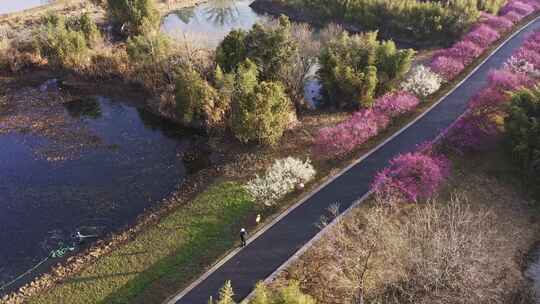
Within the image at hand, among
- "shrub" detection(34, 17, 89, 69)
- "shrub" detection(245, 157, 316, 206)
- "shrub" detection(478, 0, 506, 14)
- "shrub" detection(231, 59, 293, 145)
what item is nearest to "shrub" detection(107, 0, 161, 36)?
"shrub" detection(34, 17, 89, 69)

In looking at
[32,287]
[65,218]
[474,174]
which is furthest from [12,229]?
[474,174]

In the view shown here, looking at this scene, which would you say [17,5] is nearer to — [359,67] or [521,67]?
[359,67]

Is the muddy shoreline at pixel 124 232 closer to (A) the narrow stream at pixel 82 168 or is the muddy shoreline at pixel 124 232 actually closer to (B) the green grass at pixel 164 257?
(A) the narrow stream at pixel 82 168

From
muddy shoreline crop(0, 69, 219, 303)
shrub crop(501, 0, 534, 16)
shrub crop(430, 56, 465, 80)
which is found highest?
shrub crop(501, 0, 534, 16)

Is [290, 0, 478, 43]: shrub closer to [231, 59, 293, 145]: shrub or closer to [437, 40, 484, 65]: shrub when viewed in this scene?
[437, 40, 484, 65]: shrub

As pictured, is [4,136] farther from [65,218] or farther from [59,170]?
[65,218]

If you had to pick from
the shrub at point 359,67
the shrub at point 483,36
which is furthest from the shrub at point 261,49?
the shrub at point 483,36

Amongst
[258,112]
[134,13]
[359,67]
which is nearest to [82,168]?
[258,112]
